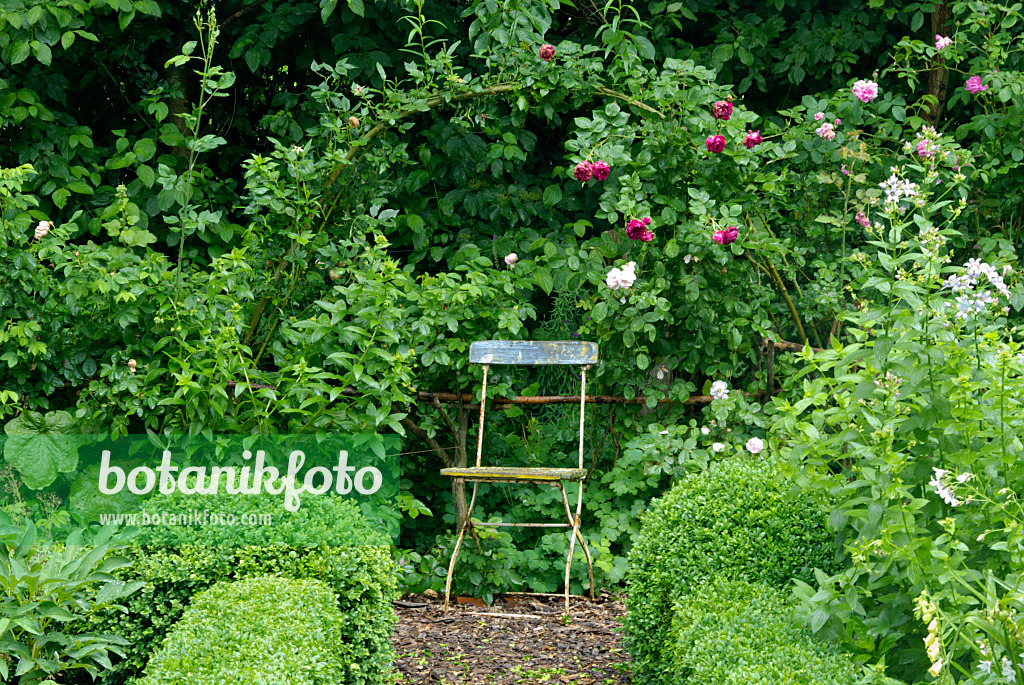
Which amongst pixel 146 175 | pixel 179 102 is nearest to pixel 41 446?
pixel 146 175

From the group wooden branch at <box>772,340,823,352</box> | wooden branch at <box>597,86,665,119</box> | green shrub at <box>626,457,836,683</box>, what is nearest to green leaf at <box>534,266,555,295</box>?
wooden branch at <box>597,86,665,119</box>

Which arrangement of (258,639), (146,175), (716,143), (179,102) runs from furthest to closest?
(179,102), (146,175), (716,143), (258,639)

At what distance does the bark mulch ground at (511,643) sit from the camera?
3.16 m

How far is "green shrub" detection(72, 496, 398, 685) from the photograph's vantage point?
8.23 ft

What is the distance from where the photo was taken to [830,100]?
450 cm

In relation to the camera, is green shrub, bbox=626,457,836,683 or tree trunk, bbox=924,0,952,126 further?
tree trunk, bbox=924,0,952,126

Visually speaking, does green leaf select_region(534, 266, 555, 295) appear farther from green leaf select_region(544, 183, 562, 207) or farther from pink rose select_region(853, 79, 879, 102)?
pink rose select_region(853, 79, 879, 102)

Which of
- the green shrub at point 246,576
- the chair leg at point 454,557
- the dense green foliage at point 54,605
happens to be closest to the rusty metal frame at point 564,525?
the chair leg at point 454,557

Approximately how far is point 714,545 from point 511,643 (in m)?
1.14

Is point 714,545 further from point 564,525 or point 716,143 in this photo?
point 716,143

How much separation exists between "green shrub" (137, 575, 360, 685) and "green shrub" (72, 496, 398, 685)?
0.09 meters

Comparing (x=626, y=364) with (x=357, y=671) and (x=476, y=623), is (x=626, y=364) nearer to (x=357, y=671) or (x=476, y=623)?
(x=476, y=623)

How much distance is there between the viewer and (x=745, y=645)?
211 cm

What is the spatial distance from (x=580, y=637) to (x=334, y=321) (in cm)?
158
